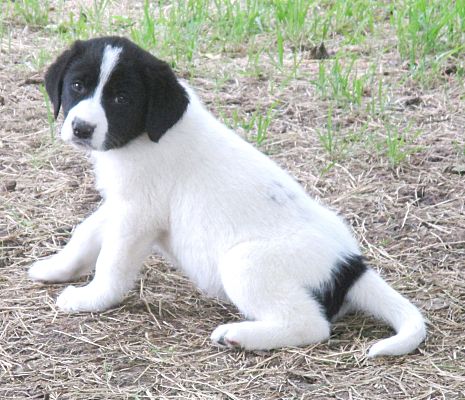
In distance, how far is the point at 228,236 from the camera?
169 inches

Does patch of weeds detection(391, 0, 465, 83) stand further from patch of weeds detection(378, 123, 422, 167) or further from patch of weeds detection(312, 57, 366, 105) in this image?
patch of weeds detection(378, 123, 422, 167)

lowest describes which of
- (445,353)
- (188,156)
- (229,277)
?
(445,353)

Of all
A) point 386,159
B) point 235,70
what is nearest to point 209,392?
point 386,159

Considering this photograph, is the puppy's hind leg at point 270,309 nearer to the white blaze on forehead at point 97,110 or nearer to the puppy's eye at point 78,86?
the white blaze on forehead at point 97,110

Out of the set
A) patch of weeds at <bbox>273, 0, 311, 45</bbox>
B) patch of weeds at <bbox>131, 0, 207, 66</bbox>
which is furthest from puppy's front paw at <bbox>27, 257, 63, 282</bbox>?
patch of weeds at <bbox>273, 0, 311, 45</bbox>

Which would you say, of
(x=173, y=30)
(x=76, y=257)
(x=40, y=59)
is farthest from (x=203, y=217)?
(x=173, y=30)

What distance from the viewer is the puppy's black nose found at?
13.6 ft

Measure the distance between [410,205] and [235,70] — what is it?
7.20 ft

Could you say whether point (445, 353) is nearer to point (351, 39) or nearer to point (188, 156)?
point (188, 156)

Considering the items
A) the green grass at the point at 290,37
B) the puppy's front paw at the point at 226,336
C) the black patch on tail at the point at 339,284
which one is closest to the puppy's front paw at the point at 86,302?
the puppy's front paw at the point at 226,336

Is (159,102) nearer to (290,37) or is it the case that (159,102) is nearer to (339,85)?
(339,85)

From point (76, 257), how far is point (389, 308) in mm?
1506

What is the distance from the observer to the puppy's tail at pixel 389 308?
162 inches

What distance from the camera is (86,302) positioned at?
14.5ft
